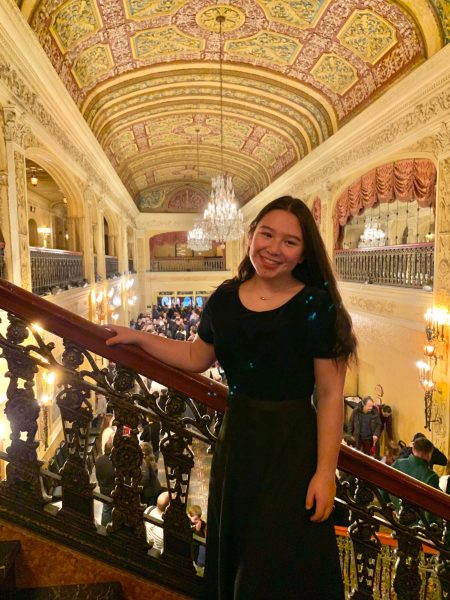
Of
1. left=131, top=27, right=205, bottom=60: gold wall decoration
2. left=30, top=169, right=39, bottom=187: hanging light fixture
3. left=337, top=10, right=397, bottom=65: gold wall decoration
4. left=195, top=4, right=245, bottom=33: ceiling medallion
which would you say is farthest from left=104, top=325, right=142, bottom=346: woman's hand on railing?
left=30, top=169, right=39, bottom=187: hanging light fixture

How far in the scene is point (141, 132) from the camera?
14.8 meters

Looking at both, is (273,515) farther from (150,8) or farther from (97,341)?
(150,8)

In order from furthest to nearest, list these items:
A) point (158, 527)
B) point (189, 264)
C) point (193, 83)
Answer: point (189, 264), point (193, 83), point (158, 527)

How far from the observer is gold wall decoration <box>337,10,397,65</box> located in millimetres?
7418

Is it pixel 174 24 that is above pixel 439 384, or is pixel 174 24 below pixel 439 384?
above

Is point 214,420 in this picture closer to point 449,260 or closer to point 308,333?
point 308,333

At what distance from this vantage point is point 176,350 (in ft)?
5.34

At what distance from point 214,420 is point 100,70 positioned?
9.93 meters

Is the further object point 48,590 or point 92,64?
point 92,64

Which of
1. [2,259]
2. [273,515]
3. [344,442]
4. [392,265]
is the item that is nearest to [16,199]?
[2,259]

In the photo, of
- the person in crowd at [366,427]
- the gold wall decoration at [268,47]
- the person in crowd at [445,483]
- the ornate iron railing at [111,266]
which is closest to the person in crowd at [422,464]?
the person in crowd at [445,483]

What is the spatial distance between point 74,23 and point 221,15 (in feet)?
8.68

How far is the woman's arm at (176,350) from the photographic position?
1578 millimetres

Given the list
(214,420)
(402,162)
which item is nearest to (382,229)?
(402,162)
